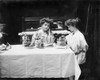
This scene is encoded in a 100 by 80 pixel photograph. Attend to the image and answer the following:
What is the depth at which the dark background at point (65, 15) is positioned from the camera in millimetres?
2500

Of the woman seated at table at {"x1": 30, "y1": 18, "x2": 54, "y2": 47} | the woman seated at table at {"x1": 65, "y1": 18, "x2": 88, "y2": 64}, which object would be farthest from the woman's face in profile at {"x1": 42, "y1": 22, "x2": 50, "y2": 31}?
the woman seated at table at {"x1": 65, "y1": 18, "x2": 88, "y2": 64}

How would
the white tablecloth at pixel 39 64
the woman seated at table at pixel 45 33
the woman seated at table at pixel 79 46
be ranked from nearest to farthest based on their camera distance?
1. the white tablecloth at pixel 39 64
2. the woman seated at table at pixel 79 46
3. the woman seated at table at pixel 45 33

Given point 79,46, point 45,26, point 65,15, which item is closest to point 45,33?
point 45,26

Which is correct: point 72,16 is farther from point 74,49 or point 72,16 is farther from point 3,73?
point 3,73

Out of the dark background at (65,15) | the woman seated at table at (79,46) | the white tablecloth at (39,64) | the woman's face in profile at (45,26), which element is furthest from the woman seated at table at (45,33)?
the white tablecloth at (39,64)

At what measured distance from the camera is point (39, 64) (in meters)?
2.51

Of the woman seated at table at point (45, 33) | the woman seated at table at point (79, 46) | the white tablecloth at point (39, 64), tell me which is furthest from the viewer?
the woman seated at table at point (45, 33)

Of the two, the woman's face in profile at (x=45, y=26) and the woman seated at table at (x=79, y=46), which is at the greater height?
the woman's face in profile at (x=45, y=26)

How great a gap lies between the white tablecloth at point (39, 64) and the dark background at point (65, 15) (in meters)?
0.43

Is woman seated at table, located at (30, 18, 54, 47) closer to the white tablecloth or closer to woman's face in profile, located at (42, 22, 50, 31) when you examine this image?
woman's face in profile, located at (42, 22, 50, 31)

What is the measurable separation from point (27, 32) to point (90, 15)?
0.83 metres

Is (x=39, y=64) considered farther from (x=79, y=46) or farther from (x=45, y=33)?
(x=45, y=33)

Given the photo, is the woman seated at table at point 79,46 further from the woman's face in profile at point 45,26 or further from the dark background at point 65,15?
the woman's face in profile at point 45,26

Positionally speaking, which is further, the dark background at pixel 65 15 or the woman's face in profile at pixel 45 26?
the woman's face in profile at pixel 45 26
